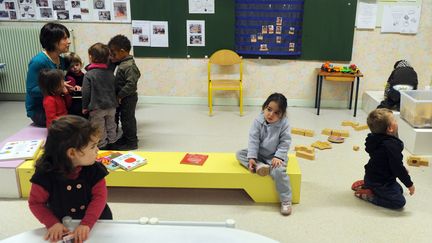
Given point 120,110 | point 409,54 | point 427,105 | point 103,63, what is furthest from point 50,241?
point 409,54

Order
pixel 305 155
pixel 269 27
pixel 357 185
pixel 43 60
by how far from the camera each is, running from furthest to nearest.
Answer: pixel 269 27, pixel 305 155, pixel 43 60, pixel 357 185

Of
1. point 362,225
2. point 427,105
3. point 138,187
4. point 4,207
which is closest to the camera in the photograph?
point 362,225

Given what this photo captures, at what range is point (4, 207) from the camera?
3037mm

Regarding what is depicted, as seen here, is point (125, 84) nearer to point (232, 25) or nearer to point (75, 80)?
point (75, 80)

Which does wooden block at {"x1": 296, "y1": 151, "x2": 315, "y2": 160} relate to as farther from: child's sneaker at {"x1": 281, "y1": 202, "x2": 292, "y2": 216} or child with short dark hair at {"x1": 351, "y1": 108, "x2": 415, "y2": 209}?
child's sneaker at {"x1": 281, "y1": 202, "x2": 292, "y2": 216}

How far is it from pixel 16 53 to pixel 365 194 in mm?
4617

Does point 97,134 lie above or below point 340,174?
above

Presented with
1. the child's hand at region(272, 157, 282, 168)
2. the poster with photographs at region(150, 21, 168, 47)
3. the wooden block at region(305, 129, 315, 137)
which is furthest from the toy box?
the poster with photographs at region(150, 21, 168, 47)

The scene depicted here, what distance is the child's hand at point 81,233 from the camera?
1685mm

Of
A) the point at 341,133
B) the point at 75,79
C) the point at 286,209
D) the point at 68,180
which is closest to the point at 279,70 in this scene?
the point at 341,133

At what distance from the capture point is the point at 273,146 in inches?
120

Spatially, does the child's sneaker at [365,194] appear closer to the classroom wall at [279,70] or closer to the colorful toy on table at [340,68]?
the colorful toy on table at [340,68]

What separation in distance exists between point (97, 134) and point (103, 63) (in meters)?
2.10

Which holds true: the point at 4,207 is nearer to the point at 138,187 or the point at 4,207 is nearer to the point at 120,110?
the point at 138,187
